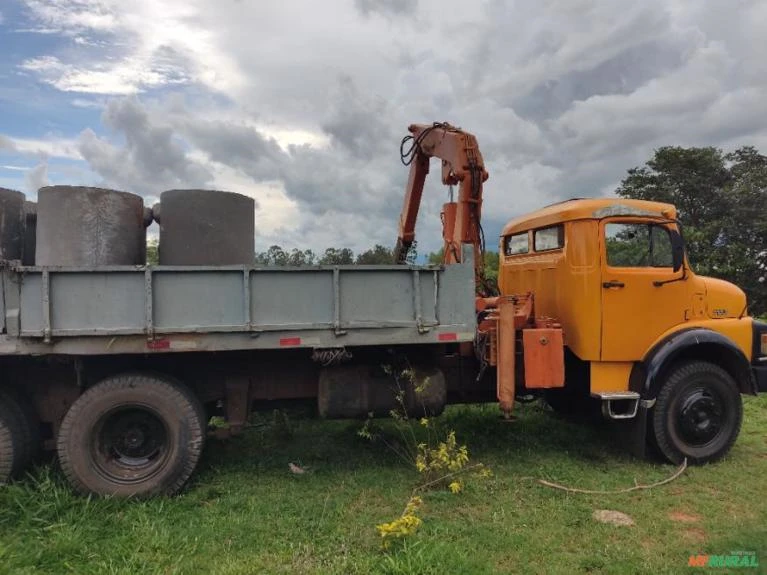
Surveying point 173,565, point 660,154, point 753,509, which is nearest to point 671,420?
point 753,509

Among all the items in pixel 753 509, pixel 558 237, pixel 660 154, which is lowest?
pixel 753 509

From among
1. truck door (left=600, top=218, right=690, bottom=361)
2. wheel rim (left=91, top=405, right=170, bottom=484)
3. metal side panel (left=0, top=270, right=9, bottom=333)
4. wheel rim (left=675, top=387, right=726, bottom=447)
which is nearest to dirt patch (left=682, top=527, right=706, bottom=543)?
wheel rim (left=675, top=387, right=726, bottom=447)

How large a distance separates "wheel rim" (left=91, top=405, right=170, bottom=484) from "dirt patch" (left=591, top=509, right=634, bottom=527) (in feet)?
11.1

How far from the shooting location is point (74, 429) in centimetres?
442

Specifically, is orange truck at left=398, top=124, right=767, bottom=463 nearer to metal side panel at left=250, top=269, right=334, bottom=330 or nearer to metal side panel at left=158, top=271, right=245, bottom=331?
metal side panel at left=250, top=269, right=334, bottom=330

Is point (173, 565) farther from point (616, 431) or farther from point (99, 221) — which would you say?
point (616, 431)

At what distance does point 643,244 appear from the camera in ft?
18.1

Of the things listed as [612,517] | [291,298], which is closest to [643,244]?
[612,517]

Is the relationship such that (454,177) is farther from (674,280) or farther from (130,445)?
(130,445)

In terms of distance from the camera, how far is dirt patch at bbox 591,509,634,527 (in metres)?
4.22

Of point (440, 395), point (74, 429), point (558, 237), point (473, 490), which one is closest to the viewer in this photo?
point (74, 429)

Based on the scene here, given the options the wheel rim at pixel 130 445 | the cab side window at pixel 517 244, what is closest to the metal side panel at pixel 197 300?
the wheel rim at pixel 130 445

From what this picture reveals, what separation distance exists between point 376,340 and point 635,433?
2820 millimetres

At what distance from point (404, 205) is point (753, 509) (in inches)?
183
